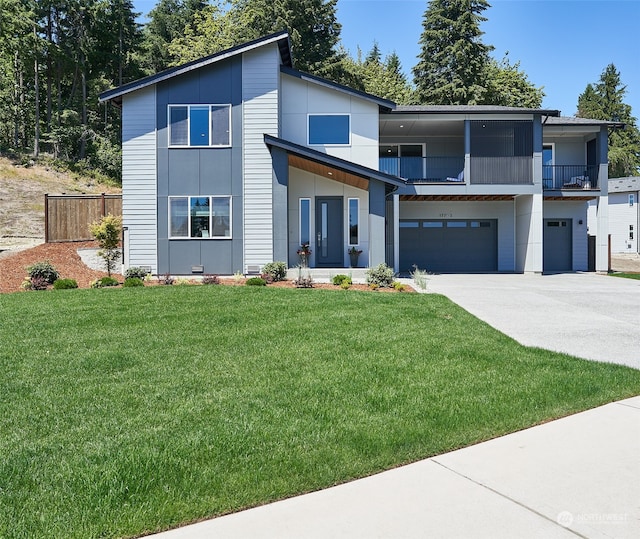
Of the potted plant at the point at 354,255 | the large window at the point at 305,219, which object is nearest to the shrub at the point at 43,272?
the large window at the point at 305,219

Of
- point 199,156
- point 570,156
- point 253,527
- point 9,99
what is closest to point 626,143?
point 570,156

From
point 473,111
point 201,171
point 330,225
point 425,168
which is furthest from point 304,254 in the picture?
point 473,111

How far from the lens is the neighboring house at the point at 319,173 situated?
16219mm

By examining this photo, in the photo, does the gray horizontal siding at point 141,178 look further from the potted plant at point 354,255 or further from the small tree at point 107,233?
the potted plant at point 354,255

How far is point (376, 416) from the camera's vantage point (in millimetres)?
4285

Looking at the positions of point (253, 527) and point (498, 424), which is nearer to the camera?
point (253, 527)

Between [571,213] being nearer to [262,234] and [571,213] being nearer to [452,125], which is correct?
[452,125]

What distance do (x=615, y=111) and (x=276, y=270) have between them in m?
57.3

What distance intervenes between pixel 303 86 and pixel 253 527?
16.9 metres

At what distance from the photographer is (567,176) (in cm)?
2125

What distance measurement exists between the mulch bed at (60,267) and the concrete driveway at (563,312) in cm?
249

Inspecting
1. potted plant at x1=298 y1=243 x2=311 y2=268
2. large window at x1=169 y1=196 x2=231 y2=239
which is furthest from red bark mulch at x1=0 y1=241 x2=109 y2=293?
potted plant at x1=298 y1=243 x2=311 y2=268

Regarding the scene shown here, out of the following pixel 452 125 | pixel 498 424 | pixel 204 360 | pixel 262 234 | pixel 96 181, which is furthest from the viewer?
pixel 96 181

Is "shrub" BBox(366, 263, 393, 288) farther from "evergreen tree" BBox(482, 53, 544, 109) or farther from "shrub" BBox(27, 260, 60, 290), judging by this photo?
"evergreen tree" BBox(482, 53, 544, 109)
